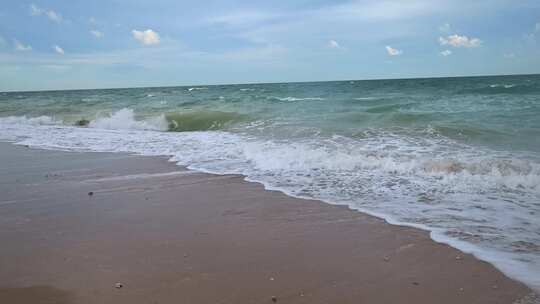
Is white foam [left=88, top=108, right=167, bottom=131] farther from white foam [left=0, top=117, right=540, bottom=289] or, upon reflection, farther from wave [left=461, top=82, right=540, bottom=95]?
wave [left=461, top=82, right=540, bottom=95]

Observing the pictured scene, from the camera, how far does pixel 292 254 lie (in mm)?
3824

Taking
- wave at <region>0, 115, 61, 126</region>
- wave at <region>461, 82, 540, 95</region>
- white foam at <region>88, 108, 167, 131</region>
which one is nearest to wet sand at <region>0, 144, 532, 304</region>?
white foam at <region>88, 108, 167, 131</region>

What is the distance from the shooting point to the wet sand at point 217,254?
3.12m

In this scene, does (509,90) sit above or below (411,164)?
above

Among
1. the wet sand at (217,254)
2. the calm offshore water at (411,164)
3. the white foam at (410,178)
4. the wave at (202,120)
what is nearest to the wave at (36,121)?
the wave at (202,120)

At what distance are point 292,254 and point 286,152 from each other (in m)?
5.50

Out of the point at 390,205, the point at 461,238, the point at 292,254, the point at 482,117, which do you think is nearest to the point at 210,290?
the point at 292,254

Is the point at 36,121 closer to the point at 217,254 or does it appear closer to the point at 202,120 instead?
the point at 202,120

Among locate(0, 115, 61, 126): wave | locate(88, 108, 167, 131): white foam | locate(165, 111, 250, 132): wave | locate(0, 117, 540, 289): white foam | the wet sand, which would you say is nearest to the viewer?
the wet sand

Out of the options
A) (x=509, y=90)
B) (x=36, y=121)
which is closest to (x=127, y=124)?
(x=36, y=121)

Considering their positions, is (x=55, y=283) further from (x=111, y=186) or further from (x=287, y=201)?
(x=111, y=186)

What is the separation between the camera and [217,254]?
3.86 m

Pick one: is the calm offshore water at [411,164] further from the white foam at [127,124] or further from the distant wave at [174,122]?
the white foam at [127,124]

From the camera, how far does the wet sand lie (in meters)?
3.12
